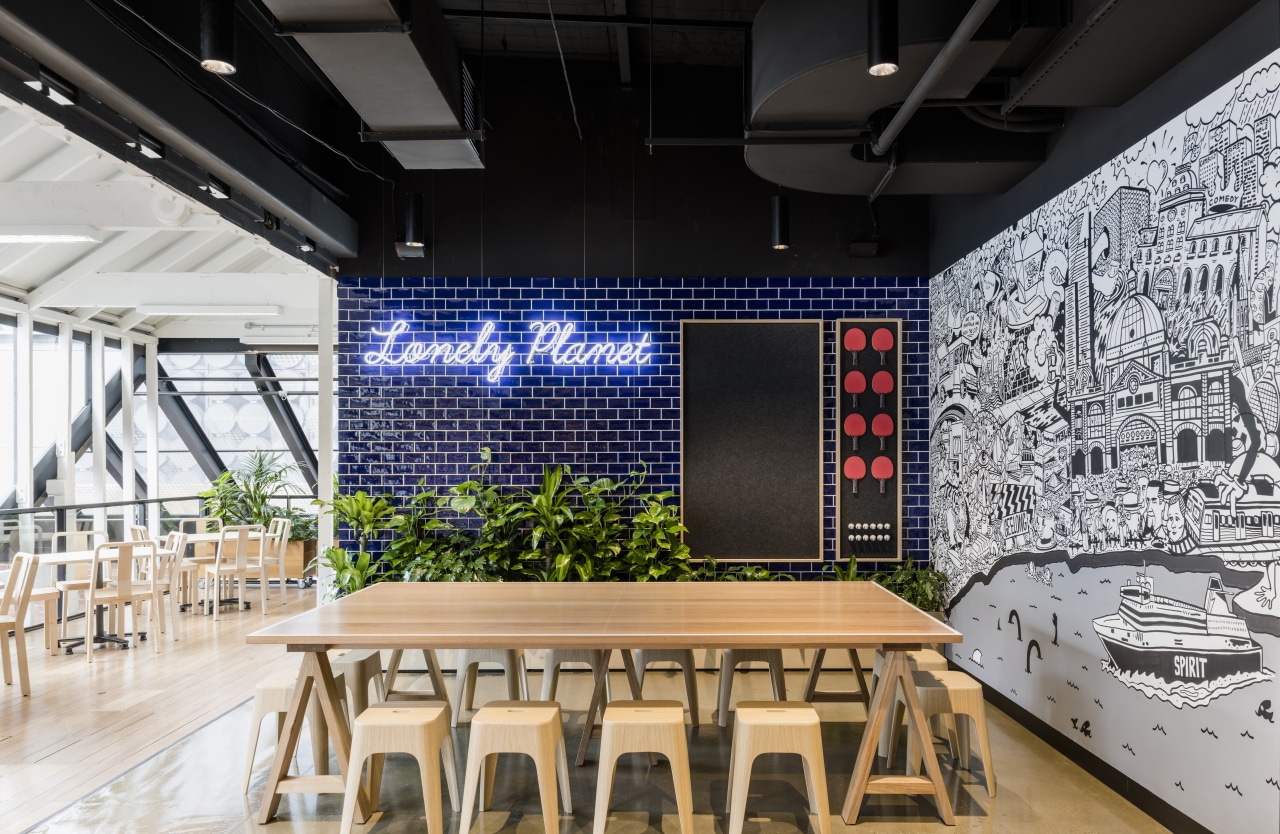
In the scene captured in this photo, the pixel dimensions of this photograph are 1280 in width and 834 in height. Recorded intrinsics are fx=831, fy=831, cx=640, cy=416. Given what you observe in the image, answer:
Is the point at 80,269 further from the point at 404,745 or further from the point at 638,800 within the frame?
the point at 638,800

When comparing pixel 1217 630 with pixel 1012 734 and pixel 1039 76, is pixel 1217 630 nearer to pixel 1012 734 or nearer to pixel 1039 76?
pixel 1012 734

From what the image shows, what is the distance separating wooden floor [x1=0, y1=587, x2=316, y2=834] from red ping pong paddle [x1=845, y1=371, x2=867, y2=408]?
481 centimetres

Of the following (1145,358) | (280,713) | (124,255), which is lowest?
(280,713)

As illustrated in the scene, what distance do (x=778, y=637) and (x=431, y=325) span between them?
436 cm

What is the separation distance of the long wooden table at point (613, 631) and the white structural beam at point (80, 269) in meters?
6.44

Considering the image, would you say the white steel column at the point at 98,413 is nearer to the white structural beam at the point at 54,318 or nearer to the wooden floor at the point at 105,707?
the white structural beam at the point at 54,318

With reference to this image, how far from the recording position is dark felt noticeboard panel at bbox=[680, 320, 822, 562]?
6.54 meters

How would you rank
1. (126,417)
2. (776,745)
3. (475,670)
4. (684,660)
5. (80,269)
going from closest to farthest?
(776,745) < (684,660) < (475,670) < (80,269) < (126,417)

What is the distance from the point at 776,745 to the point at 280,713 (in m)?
2.29

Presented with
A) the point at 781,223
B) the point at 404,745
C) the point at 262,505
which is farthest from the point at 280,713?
the point at 262,505

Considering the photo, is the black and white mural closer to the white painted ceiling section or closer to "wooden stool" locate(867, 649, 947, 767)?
"wooden stool" locate(867, 649, 947, 767)

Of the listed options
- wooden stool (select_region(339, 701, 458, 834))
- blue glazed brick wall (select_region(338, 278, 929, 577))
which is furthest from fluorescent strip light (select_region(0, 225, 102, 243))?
wooden stool (select_region(339, 701, 458, 834))

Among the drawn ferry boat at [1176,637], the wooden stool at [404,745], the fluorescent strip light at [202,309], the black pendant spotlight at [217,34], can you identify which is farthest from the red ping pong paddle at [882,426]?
the fluorescent strip light at [202,309]

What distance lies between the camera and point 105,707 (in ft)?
17.3
